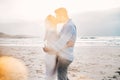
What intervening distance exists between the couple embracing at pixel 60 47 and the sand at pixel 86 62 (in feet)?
1.45

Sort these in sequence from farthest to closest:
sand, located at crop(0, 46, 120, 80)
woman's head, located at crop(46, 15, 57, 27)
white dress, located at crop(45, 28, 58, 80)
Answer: sand, located at crop(0, 46, 120, 80)
woman's head, located at crop(46, 15, 57, 27)
white dress, located at crop(45, 28, 58, 80)

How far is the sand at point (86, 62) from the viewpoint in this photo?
400 centimetres

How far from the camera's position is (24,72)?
4.12 metres

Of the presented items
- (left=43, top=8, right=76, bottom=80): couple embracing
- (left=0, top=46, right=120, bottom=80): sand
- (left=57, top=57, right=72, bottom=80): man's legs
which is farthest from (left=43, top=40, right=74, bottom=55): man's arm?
(left=0, top=46, right=120, bottom=80): sand

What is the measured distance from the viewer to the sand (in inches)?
157

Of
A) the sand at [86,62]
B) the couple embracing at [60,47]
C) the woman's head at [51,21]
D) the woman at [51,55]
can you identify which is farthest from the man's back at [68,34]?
the sand at [86,62]

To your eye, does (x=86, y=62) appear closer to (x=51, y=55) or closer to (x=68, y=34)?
(x=51, y=55)

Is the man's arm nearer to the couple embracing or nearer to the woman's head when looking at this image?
the couple embracing

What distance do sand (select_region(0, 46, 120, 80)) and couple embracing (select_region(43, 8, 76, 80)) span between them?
1.45 feet

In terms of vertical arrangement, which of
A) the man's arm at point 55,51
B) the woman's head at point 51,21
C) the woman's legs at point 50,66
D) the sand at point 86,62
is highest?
the woman's head at point 51,21

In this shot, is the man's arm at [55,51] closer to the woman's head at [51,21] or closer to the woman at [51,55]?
the woman at [51,55]

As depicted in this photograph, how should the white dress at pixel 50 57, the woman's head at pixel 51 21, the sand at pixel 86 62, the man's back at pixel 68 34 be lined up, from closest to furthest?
the man's back at pixel 68 34, the white dress at pixel 50 57, the woman's head at pixel 51 21, the sand at pixel 86 62

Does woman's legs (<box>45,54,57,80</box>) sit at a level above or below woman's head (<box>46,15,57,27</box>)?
below

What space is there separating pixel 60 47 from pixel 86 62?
79 centimetres
